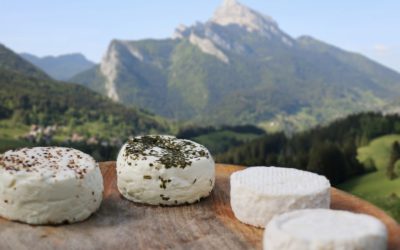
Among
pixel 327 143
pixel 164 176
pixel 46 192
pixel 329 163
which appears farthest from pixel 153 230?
pixel 327 143

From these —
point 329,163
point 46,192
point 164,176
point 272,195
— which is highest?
point 272,195

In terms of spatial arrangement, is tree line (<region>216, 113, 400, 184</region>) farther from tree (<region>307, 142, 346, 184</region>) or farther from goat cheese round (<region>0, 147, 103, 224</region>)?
goat cheese round (<region>0, 147, 103, 224</region>)

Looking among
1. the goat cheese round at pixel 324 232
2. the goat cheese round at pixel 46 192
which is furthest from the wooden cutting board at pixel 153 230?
the goat cheese round at pixel 324 232

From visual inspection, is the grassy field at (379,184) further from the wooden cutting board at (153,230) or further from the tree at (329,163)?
the wooden cutting board at (153,230)

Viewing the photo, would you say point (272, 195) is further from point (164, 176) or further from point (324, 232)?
point (164, 176)

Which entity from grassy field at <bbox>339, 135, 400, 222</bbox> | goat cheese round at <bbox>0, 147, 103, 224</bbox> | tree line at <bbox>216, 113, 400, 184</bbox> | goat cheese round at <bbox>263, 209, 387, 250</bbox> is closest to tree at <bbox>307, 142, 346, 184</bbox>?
tree line at <bbox>216, 113, 400, 184</bbox>

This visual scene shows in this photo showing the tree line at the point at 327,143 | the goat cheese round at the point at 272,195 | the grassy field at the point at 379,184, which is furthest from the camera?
the tree line at the point at 327,143
